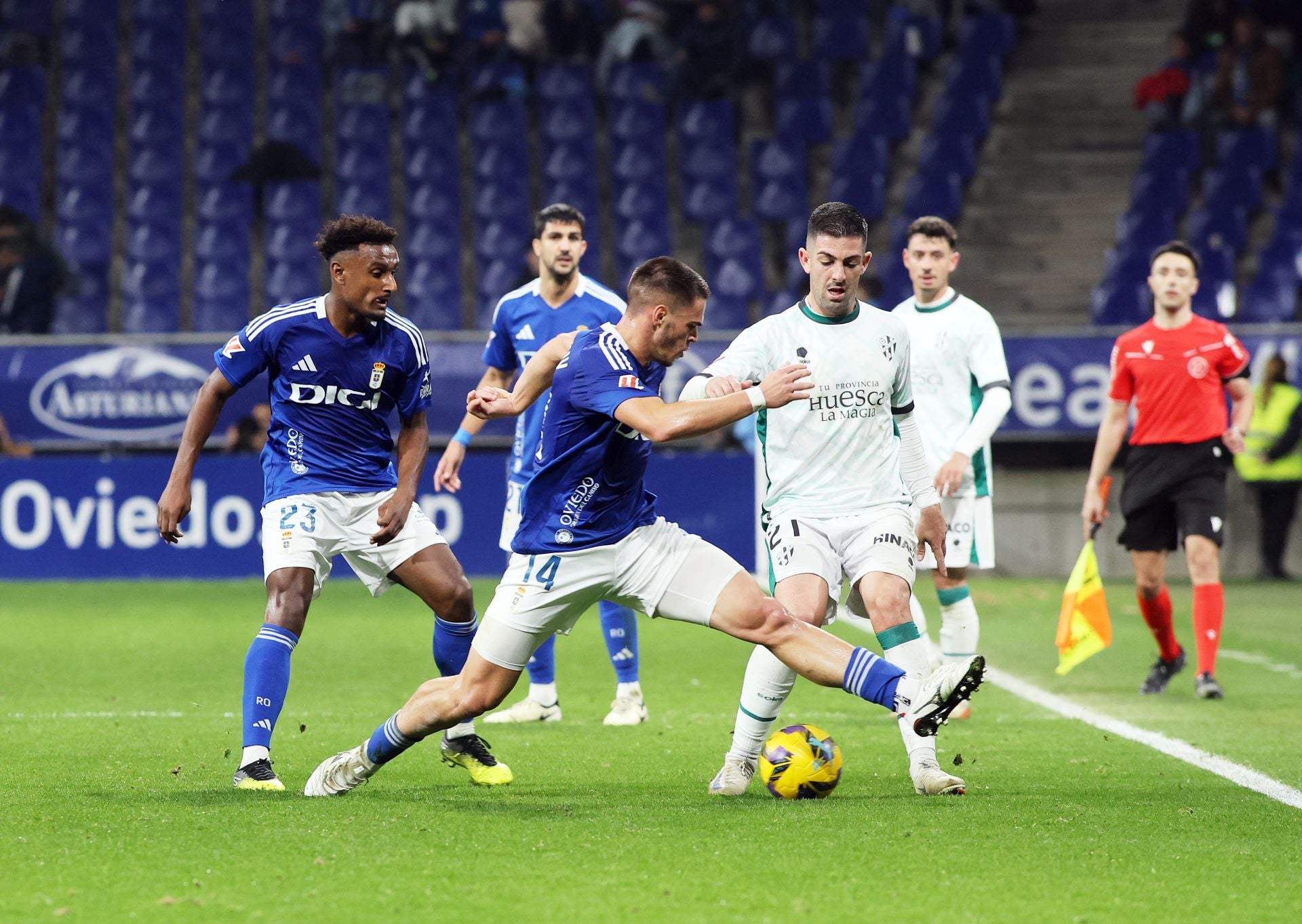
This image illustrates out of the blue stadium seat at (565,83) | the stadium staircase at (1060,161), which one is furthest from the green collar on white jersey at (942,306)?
the blue stadium seat at (565,83)

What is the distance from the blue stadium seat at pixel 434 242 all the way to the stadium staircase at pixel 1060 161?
20.0 ft

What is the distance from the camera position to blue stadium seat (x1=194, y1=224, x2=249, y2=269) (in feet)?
67.1

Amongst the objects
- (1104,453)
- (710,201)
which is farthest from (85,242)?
(1104,453)

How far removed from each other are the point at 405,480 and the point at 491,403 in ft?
1.68

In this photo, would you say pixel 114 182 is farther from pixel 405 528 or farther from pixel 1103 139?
pixel 405 528

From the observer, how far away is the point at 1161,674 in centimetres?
941

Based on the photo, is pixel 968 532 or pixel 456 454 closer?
pixel 456 454

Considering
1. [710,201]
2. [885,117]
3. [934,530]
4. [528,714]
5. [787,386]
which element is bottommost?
[528,714]

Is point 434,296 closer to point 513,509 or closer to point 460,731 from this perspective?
point 513,509

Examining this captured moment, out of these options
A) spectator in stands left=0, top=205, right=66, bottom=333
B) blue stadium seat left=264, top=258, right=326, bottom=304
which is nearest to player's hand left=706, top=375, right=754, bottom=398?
spectator in stands left=0, top=205, right=66, bottom=333

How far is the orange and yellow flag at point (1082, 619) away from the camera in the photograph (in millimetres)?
8789

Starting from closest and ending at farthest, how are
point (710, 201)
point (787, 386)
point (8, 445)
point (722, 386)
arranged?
point (787, 386) < point (722, 386) < point (8, 445) < point (710, 201)

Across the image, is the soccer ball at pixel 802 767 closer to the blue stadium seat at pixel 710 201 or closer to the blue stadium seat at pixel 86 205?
the blue stadium seat at pixel 710 201

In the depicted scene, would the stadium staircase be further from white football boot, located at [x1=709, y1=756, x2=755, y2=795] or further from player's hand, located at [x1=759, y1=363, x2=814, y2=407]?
player's hand, located at [x1=759, y1=363, x2=814, y2=407]
